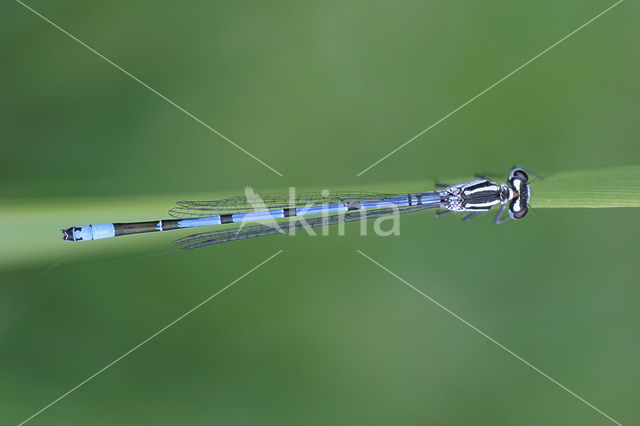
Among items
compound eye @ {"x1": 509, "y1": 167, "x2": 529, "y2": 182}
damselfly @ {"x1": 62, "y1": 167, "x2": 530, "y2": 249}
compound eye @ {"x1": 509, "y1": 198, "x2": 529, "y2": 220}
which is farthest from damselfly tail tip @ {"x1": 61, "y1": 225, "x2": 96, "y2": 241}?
compound eye @ {"x1": 509, "y1": 167, "x2": 529, "y2": 182}

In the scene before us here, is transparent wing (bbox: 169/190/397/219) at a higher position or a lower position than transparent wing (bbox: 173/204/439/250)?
higher

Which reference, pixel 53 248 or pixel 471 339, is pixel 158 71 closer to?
pixel 53 248

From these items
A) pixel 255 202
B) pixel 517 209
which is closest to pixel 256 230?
pixel 255 202

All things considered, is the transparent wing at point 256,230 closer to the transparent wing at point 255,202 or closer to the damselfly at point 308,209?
the damselfly at point 308,209

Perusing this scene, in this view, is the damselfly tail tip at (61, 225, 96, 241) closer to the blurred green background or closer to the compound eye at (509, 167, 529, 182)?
the blurred green background

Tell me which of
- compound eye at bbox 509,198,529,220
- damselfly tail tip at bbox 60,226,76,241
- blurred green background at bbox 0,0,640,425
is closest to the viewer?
blurred green background at bbox 0,0,640,425

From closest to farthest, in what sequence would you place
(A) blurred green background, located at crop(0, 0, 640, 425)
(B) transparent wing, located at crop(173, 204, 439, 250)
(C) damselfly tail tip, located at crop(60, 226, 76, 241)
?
1. (A) blurred green background, located at crop(0, 0, 640, 425)
2. (C) damselfly tail tip, located at crop(60, 226, 76, 241)
3. (B) transparent wing, located at crop(173, 204, 439, 250)

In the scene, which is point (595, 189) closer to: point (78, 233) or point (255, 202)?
point (255, 202)
